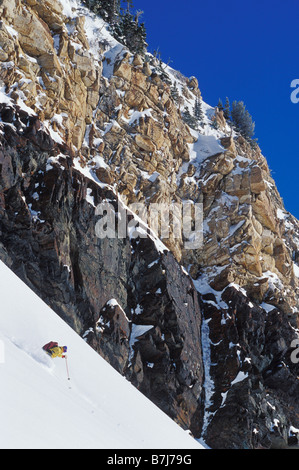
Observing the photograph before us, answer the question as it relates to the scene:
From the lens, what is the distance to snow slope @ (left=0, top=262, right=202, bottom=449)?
7465mm

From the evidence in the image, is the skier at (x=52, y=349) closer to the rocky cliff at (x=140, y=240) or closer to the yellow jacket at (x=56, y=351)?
the yellow jacket at (x=56, y=351)

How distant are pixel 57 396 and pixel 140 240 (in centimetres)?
2595

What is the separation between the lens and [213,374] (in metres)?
35.9

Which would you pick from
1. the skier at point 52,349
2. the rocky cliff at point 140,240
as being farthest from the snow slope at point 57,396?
the rocky cliff at point 140,240

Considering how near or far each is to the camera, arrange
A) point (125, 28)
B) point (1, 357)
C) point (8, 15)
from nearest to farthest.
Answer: point (1, 357)
point (8, 15)
point (125, 28)

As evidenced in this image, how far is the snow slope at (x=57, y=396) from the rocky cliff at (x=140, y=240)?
11318 mm

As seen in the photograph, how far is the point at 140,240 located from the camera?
116 feet

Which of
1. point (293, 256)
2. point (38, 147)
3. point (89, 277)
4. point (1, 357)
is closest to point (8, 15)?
point (38, 147)

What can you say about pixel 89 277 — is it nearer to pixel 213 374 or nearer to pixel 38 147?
pixel 38 147

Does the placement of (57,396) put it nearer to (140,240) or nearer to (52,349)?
(52,349)

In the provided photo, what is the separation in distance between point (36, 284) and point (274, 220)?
109 feet

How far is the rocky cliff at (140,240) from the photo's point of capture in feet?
93.4

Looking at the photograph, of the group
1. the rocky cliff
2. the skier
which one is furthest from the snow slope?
the rocky cliff

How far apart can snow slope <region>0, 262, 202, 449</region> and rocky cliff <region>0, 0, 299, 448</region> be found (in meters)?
11.3
